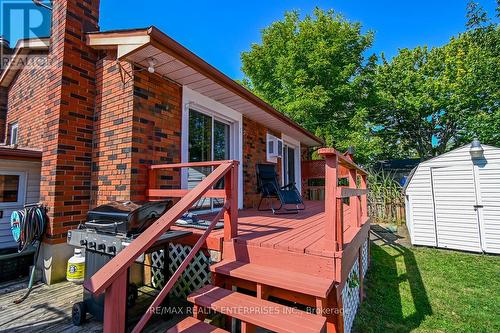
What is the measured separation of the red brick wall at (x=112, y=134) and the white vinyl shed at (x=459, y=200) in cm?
728

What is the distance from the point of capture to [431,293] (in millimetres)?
4027

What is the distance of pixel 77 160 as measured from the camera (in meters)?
3.79

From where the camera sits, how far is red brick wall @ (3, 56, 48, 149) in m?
5.36

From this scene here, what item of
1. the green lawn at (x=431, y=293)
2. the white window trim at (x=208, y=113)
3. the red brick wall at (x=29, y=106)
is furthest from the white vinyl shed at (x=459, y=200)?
the red brick wall at (x=29, y=106)

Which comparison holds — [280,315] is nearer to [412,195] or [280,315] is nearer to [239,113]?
[239,113]

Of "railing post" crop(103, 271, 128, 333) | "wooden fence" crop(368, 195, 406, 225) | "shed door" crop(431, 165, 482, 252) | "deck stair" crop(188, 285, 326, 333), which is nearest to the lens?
"railing post" crop(103, 271, 128, 333)

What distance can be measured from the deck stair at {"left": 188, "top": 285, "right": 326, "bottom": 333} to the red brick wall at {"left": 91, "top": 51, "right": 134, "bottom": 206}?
1989mm

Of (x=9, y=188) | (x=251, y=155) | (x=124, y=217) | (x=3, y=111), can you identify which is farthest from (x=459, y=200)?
(x=3, y=111)

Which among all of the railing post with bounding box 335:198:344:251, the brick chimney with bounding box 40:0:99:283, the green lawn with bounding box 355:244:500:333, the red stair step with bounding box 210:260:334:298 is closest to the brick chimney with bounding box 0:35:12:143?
the brick chimney with bounding box 40:0:99:283

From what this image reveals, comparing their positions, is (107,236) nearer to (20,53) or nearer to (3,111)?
(20,53)

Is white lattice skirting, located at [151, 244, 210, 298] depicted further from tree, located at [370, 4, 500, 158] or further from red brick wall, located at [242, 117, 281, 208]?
tree, located at [370, 4, 500, 158]

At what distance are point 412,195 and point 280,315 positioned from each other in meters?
6.79

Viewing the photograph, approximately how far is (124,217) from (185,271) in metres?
1.14

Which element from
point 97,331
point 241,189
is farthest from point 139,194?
point 241,189
